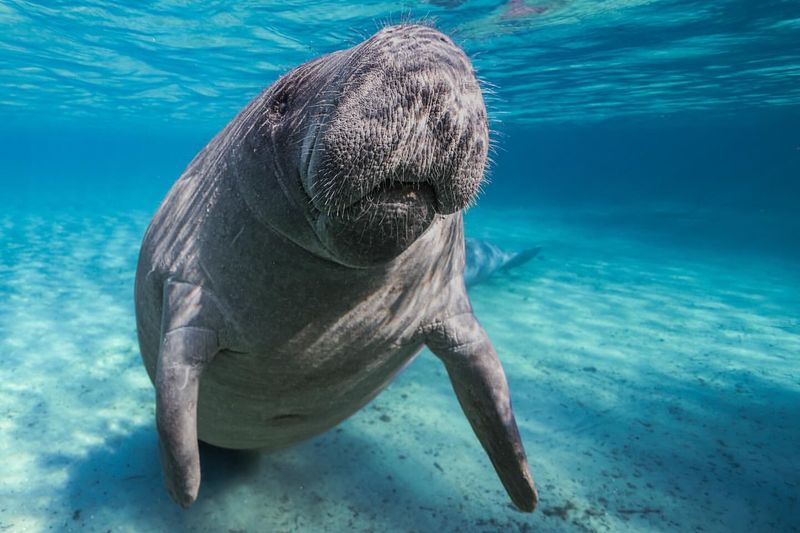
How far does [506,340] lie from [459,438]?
2.99 meters

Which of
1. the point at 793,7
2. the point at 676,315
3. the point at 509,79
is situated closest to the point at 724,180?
the point at 509,79

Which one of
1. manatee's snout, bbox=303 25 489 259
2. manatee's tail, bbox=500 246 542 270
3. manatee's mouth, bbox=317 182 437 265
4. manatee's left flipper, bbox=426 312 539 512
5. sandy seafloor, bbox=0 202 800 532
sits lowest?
manatee's tail, bbox=500 246 542 270

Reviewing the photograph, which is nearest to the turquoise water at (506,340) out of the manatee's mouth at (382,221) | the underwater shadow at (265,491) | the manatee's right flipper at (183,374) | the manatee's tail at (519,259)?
the underwater shadow at (265,491)

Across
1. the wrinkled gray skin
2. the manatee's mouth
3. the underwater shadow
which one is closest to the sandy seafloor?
the underwater shadow

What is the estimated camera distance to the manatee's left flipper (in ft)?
8.48

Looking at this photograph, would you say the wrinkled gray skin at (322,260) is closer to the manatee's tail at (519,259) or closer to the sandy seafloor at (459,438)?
the sandy seafloor at (459,438)

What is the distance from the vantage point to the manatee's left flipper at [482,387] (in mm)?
2584

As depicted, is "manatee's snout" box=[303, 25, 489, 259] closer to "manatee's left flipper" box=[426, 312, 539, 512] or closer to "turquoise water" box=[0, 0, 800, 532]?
"turquoise water" box=[0, 0, 800, 532]

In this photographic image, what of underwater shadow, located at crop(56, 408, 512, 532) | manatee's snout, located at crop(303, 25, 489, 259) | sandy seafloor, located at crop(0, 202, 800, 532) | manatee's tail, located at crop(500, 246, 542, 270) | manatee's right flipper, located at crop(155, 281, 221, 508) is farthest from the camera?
manatee's tail, located at crop(500, 246, 542, 270)

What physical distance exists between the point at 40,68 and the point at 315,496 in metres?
28.7

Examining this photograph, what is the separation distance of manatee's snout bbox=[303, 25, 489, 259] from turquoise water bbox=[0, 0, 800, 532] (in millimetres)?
377

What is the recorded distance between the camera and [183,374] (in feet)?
6.97

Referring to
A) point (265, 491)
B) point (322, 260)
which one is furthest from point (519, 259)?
point (322, 260)

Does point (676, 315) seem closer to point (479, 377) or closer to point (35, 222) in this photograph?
point (479, 377)
